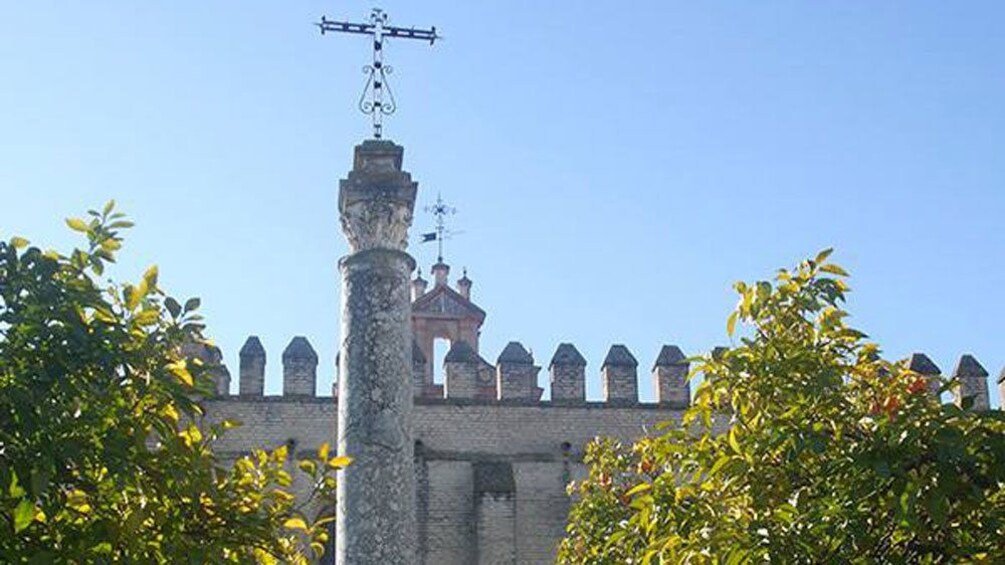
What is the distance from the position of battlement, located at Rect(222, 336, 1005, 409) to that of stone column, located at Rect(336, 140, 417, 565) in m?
12.5

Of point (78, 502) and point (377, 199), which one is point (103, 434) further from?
point (377, 199)

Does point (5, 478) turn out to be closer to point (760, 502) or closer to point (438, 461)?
point (760, 502)

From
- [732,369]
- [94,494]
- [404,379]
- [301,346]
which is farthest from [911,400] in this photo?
[301,346]

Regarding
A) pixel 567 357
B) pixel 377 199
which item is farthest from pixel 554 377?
pixel 377 199

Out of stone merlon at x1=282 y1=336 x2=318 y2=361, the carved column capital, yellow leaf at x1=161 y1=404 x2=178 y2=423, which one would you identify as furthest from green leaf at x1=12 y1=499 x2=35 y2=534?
stone merlon at x1=282 y1=336 x2=318 y2=361

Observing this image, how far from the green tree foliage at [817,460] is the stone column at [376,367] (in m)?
1.76

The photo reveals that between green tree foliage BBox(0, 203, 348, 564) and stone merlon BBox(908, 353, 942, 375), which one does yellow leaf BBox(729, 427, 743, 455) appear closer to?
green tree foliage BBox(0, 203, 348, 564)

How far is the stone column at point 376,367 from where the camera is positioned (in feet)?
30.1

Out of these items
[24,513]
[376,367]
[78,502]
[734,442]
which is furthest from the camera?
[376,367]

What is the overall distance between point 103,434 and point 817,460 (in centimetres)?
390

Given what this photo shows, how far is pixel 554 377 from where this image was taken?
2356cm

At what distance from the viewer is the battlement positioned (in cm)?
2261

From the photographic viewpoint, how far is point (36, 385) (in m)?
5.96

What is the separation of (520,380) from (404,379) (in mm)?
13652
